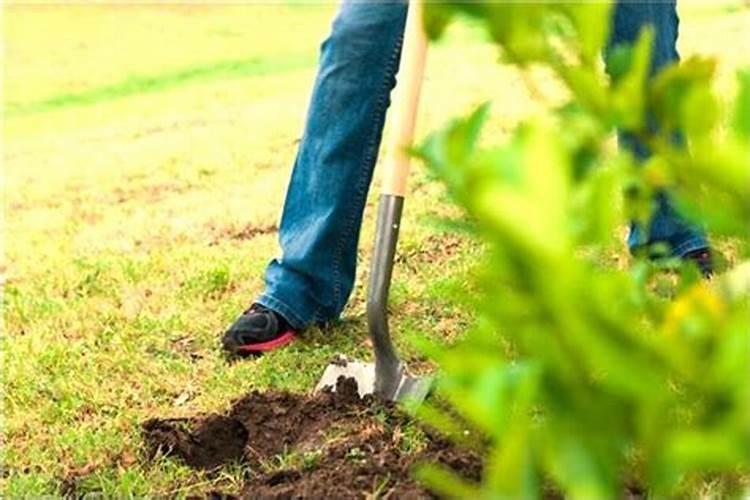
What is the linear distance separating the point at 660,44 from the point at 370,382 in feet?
3.79

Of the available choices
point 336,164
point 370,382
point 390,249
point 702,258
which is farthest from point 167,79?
point 370,382

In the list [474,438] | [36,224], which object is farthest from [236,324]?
[36,224]

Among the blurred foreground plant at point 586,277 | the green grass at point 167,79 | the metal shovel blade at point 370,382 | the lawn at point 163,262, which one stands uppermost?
the blurred foreground plant at point 586,277

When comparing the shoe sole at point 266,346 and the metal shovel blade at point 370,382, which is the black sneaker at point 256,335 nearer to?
the shoe sole at point 266,346

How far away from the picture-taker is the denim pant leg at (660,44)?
3102 mm

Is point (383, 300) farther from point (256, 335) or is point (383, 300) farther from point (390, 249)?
point (256, 335)

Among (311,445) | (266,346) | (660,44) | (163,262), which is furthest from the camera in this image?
(163,262)

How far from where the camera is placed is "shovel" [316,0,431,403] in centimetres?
284

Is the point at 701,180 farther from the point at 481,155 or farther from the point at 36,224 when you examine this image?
the point at 36,224

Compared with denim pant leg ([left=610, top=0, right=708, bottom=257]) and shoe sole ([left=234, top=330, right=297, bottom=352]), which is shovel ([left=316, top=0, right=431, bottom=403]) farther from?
denim pant leg ([left=610, top=0, right=708, bottom=257])

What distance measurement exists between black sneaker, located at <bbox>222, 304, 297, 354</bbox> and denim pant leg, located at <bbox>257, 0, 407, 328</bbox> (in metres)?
0.05

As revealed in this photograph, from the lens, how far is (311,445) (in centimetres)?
254

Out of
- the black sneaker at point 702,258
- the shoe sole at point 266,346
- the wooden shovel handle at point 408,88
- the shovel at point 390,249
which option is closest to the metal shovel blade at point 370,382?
the shovel at point 390,249

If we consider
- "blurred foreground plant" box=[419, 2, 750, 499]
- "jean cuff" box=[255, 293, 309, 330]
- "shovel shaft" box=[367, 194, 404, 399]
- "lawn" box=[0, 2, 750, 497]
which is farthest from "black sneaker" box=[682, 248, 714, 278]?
"blurred foreground plant" box=[419, 2, 750, 499]
